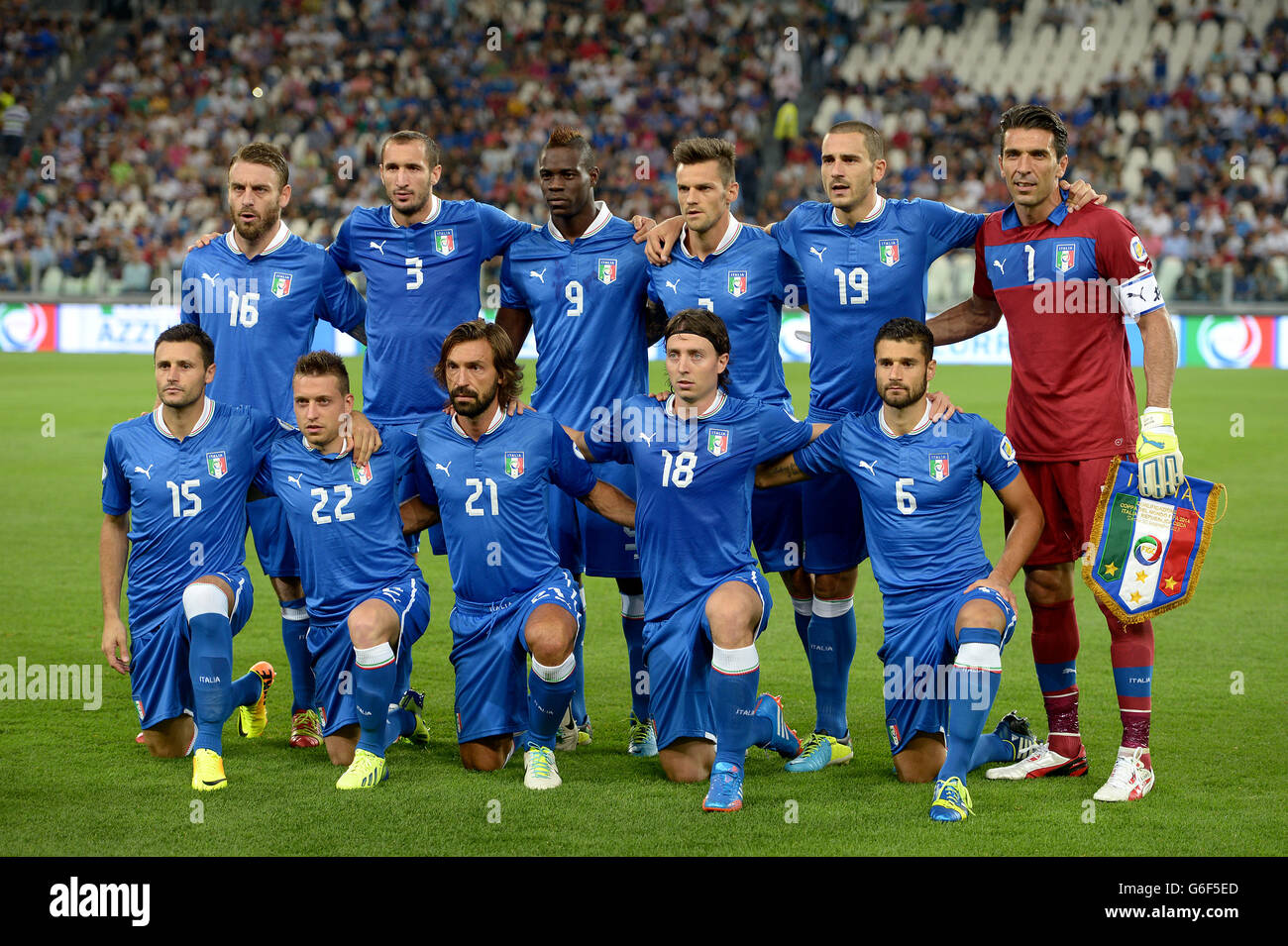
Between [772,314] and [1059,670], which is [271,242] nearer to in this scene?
[772,314]

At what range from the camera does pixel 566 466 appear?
17.8ft

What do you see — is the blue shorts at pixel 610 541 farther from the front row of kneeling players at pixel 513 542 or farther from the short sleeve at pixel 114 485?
the short sleeve at pixel 114 485

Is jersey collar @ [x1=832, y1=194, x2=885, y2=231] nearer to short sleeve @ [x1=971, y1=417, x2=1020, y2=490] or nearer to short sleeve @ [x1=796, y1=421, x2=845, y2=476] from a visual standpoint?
short sleeve @ [x1=796, y1=421, x2=845, y2=476]

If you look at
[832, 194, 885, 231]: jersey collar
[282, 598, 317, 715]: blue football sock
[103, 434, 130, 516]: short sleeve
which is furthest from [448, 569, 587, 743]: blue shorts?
[832, 194, 885, 231]: jersey collar

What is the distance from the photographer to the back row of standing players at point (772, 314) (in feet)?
17.1

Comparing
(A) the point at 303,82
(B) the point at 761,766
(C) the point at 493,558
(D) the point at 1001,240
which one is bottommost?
(B) the point at 761,766

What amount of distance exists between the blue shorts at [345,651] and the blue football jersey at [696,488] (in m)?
0.90

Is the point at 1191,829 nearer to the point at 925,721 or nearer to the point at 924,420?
the point at 925,721

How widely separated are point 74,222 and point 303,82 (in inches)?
211

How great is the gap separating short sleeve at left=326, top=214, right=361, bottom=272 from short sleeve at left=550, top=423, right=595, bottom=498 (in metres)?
1.36

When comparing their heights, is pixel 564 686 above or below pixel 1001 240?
below

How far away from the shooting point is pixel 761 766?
5430 millimetres
